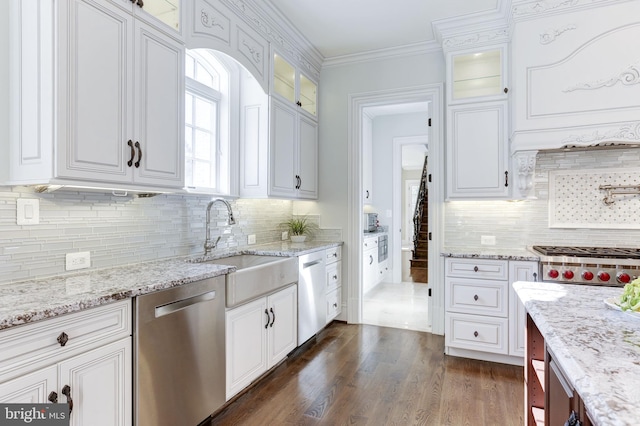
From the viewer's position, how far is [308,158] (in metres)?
3.94

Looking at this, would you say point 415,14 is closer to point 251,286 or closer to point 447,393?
point 251,286

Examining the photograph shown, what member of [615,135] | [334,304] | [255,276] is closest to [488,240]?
[615,135]

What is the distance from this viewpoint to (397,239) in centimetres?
634

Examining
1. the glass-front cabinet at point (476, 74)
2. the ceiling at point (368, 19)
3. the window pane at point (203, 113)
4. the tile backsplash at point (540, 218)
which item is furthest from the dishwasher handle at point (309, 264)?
the ceiling at point (368, 19)

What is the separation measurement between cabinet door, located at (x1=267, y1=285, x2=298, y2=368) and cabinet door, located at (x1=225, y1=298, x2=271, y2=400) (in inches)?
3.1

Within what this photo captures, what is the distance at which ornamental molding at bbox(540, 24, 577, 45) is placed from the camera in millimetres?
2804

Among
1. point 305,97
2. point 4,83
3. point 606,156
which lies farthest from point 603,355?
point 305,97

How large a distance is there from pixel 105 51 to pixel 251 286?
5.00 feet

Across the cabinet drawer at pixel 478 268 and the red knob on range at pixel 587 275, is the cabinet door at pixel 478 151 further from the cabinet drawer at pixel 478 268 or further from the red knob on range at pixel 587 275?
the red knob on range at pixel 587 275

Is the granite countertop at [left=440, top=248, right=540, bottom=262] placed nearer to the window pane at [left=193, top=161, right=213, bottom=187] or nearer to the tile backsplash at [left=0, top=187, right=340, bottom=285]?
the tile backsplash at [left=0, top=187, right=340, bottom=285]

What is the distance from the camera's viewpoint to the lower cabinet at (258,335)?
2.23 metres

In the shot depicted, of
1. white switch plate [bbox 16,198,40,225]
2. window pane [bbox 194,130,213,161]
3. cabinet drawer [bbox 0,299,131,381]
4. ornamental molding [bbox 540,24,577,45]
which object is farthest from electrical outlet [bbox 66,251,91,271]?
ornamental molding [bbox 540,24,577,45]

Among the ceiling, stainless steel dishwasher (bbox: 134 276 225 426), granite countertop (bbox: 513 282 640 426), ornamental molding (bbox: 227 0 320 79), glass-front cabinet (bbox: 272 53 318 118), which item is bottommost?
stainless steel dishwasher (bbox: 134 276 225 426)

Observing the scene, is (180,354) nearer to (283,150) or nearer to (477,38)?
(283,150)
